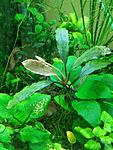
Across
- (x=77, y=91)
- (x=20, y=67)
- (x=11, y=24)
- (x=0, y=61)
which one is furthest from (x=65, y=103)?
(x=11, y=24)

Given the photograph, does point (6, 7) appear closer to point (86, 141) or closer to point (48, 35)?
point (48, 35)

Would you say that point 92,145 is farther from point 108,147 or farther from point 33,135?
point 33,135

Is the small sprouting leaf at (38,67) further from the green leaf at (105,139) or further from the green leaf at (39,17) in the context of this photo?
the green leaf at (39,17)

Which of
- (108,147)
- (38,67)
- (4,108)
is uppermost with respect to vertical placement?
(38,67)

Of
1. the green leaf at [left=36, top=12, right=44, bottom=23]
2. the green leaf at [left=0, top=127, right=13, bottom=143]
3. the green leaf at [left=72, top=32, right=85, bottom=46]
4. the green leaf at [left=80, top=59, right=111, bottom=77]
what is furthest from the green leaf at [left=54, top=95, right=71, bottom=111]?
the green leaf at [left=36, top=12, right=44, bottom=23]

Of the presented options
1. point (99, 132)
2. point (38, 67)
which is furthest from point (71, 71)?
point (99, 132)

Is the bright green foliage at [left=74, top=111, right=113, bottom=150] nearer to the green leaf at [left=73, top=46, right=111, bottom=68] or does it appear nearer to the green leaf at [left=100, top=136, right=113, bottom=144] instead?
the green leaf at [left=100, top=136, right=113, bottom=144]
